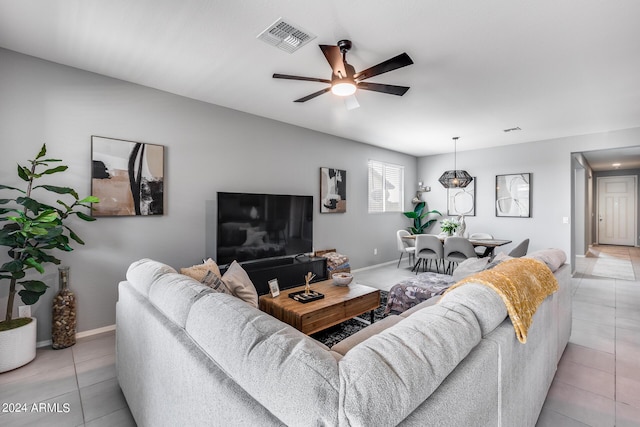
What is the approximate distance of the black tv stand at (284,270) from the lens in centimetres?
367

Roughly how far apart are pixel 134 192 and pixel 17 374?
5.71 feet

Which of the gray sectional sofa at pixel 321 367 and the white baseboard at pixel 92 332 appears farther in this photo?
the white baseboard at pixel 92 332

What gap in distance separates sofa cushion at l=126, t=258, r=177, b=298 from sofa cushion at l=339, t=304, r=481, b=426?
128 cm

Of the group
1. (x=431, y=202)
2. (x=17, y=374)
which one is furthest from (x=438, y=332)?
(x=431, y=202)

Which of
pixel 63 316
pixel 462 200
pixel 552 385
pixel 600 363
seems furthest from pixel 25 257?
pixel 462 200

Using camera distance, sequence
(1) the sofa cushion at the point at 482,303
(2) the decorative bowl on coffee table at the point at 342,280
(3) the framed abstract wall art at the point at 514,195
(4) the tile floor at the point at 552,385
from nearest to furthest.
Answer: (1) the sofa cushion at the point at 482,303
(4) the tile floor at the point at 552,385
(2) the decorative bowl on coffee table at the point at 342,280
(3) the framed abstract wall art at the point at 514,195

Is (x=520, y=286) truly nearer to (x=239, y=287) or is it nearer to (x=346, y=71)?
(x=239, y=287)

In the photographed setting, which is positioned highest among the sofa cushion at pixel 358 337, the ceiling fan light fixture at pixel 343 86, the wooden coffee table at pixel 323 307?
the ceiling fan light fixture at pixel 343 86

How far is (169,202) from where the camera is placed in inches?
135

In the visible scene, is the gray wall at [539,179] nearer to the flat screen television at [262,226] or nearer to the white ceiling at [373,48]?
the white ceiling at [373,48]

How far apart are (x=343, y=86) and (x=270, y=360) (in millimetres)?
2224

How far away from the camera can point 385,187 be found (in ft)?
21.5

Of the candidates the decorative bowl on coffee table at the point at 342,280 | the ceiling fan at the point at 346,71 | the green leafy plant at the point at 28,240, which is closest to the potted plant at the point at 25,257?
the green leafy plant at the point at 28,240

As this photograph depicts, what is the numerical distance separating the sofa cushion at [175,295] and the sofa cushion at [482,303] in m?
1.06
